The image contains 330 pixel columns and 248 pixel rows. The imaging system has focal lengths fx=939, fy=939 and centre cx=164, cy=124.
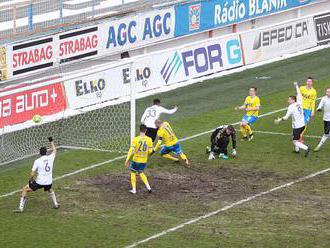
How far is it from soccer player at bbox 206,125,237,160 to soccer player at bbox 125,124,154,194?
357cm

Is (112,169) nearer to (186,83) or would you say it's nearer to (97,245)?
(97,245)

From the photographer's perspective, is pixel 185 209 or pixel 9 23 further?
pixel 9 23

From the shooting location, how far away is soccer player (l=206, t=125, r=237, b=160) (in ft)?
86.0

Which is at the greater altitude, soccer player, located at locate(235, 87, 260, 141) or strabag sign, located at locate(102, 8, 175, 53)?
strabag sign, located at locate(102, 8, 175, 53)

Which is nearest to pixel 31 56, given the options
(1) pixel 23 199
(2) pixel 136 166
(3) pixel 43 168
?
(2) pixel 136 166

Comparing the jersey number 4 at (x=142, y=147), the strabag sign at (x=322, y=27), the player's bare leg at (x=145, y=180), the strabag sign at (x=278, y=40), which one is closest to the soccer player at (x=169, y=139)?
the player's bare leg at (x=145, y=180)

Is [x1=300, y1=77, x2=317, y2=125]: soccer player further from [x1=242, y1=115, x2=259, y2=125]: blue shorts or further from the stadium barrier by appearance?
the stadium barrier

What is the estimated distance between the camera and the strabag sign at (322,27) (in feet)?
133

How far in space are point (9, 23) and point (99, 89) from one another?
4738 millimetres

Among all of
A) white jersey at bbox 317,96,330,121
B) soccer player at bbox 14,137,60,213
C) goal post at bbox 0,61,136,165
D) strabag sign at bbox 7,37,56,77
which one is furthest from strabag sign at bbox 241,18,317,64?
soccer player at bbox 14,137,60,213

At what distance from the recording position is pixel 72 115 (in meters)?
30.0

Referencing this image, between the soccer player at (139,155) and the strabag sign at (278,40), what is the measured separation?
1409cm

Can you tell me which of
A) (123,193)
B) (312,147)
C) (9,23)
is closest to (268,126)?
(312,147)

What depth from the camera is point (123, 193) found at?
23.6 m
